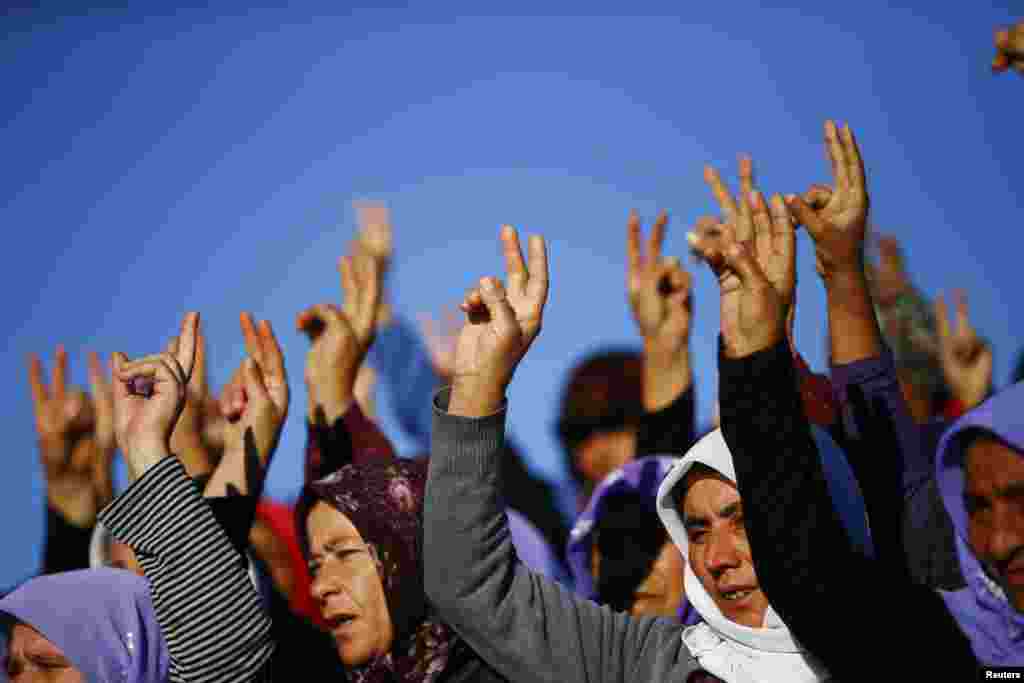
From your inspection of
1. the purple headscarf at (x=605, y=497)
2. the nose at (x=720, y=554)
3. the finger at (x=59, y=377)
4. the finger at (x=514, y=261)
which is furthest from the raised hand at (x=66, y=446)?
the nose at (x=720, y=554)

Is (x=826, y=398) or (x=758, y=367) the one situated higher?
(x=758, y=367)

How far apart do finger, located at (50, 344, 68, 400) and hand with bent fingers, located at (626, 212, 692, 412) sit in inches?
60.8

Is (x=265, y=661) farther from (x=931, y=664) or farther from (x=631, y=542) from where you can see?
(x=931, y=664)

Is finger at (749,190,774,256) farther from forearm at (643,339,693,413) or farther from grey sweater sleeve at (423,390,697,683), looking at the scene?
forearm at (643,339,693,413)

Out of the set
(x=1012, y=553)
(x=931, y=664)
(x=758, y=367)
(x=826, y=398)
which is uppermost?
(x=758, y=367)

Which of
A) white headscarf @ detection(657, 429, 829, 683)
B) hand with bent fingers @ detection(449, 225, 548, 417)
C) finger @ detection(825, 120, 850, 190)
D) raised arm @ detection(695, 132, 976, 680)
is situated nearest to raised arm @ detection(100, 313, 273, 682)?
hand with bent fingers @ detection(449, 225, 548, 417)

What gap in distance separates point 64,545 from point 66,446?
26 centimetres

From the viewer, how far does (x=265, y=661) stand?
174 cm

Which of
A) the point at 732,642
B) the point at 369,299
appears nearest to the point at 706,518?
the point at 732,642

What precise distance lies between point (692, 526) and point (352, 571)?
0.69 m

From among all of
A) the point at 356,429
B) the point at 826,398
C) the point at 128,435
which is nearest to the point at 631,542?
the point at 826,398

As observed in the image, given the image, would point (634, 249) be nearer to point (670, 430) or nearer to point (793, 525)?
point (670, 430)

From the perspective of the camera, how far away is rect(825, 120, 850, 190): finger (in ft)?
6.60

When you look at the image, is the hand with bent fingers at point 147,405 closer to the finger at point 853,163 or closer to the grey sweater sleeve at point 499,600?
the grey sweater sleeve at point 499,600
